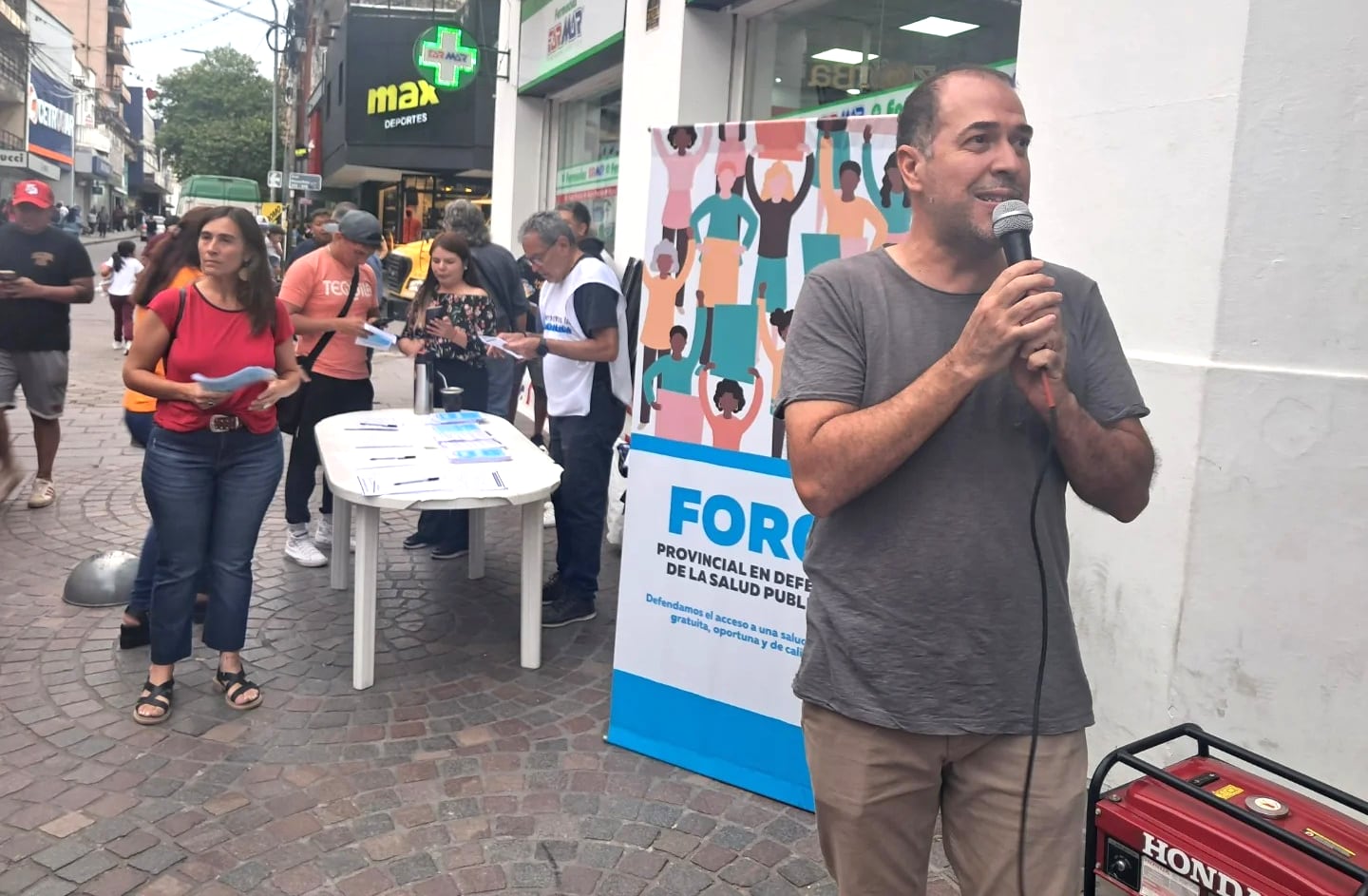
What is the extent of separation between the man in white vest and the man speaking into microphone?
9.84 ft

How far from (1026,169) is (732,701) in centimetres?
226

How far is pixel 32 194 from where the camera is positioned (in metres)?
5.93

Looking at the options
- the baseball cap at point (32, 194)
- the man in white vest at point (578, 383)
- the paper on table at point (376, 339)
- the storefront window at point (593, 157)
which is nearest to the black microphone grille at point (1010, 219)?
the man in white vest at point (578, 383)

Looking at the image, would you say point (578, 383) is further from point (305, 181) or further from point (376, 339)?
point (305, 181)

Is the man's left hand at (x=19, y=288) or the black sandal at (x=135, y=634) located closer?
the black sandal at (x=135, y=634)

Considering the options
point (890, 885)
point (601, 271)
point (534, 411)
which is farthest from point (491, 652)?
point (534, 411)

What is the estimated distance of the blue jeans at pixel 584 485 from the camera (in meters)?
4.79

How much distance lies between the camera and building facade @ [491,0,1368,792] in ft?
9.30

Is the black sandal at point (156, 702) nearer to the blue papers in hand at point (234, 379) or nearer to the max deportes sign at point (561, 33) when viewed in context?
the blue papers in hand at point (234, 379)

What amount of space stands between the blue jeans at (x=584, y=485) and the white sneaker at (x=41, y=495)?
370 cm

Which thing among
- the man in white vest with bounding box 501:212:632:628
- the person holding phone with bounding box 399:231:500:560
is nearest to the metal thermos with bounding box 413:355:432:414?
the person holding phone with bounding box 399:231:500:560

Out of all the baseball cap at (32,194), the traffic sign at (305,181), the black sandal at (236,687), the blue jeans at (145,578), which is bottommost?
the black sandal at (236,687)

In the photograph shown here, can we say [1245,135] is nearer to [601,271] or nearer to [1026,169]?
[1026,169]

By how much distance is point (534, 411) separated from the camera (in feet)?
27.4
